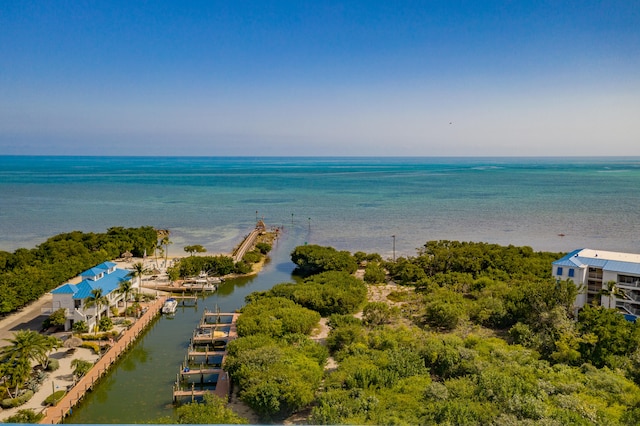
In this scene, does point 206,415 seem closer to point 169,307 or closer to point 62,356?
point 62,356

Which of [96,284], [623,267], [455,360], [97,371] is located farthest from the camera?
[96,284]

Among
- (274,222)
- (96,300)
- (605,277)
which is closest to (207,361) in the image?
(96,300)

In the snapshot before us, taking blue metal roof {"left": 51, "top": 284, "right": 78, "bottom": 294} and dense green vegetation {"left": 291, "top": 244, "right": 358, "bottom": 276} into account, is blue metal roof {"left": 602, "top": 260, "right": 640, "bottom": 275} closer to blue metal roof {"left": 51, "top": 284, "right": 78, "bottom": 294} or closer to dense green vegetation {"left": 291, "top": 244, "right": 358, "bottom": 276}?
dense green vegetation {"left": 291, "top": 244, "right": 358, "bottom": 276}

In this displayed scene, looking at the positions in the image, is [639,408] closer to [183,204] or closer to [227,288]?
[227,288]

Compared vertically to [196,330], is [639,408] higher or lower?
higher

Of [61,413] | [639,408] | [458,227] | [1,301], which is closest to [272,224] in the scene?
[458,227]

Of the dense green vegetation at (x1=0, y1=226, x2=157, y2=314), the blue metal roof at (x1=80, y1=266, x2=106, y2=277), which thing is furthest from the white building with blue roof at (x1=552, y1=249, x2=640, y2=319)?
the dense green vegetation at (x1=0, y1=226, x2=157, y2=314)
